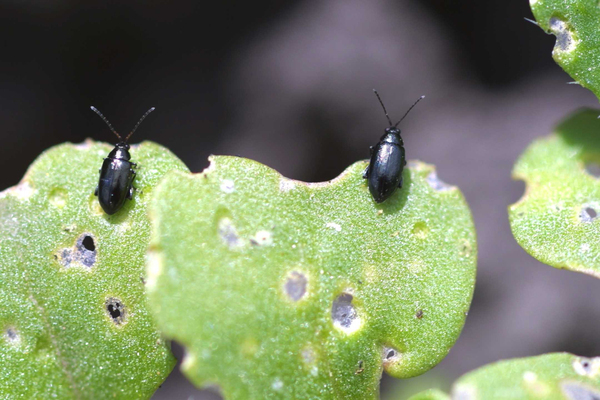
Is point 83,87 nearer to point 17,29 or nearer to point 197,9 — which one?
point 17,29

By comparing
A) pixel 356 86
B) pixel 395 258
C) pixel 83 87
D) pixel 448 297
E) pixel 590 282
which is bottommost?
pixel 590 282

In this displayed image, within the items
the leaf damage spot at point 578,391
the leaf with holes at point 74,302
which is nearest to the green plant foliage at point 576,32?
the leaf damage spot at point 578,391

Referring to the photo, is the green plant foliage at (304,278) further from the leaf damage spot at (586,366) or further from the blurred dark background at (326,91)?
the blurred dark background at (326,91)

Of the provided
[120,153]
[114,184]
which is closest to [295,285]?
[114,184]

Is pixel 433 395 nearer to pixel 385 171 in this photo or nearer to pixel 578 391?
pixel 578 391

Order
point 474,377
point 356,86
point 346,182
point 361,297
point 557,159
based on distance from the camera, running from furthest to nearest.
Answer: point 356,86
point 557,159
point 346,182
point 361,297
point 474,377

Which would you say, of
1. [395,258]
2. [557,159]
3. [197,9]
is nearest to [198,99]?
[197,9]
